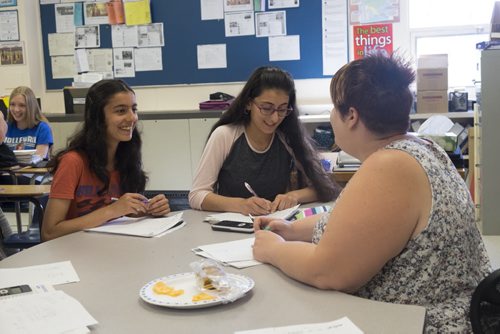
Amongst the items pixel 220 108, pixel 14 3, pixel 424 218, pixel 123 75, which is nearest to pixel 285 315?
pixel 424 218

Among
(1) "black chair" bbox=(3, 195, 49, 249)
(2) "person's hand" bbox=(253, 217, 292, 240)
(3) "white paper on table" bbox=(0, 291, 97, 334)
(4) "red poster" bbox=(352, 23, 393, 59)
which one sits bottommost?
(1) "black chair" bbox=(3, 195, 49, 249)

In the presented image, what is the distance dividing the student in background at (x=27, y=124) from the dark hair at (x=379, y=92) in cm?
416

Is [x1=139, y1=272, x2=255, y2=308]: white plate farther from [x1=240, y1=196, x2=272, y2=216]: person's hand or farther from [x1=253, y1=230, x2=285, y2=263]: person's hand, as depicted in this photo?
[x1=240, y1=196, x2=272, y2=216]: person's hand

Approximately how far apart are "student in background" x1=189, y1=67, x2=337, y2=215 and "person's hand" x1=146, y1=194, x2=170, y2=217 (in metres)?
0.17

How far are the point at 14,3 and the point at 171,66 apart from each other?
1.87 m

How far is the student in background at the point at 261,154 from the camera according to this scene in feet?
7.34

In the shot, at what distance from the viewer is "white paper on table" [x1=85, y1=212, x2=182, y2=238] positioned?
180 centimetres

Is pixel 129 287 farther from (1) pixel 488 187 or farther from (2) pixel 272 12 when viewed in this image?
(2) pixel 272 12

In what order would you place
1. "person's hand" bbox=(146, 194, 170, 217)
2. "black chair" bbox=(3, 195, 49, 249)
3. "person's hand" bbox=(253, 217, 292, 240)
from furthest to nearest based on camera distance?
"black chair" bbox=(3, 195, 49, 249) → "person's hand" bbox=(146, 194, 170, 217) → "person's hand" bbox=(253, 217, 292, 240)

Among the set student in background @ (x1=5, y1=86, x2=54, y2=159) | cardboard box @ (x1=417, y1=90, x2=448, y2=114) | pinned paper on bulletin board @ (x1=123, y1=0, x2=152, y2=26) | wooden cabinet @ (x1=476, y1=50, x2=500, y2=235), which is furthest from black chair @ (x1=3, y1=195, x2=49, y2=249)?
pinned paper on bulletin board @ (x1=123, y1=0, x2=152, y2=26)

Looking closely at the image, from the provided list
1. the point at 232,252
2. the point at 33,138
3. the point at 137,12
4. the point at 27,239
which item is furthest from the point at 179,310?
the point at 137,12

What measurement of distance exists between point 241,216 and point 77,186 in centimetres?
62

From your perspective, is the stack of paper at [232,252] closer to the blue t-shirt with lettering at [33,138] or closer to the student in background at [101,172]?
the student in background at [101,172]

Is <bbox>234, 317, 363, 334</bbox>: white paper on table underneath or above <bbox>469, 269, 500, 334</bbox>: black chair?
above
